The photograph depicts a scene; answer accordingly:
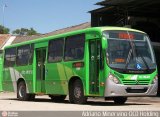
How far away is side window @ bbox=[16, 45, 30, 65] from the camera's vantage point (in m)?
23.4

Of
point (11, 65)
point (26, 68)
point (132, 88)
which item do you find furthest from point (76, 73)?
point (11, 65)

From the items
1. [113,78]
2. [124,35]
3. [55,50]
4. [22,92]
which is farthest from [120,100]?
[22,92]

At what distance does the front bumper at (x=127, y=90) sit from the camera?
16953 mm

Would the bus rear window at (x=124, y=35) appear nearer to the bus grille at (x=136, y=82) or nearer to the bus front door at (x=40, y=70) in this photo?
the bus grille at (x=136, y=82)

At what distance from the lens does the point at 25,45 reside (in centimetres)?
2375

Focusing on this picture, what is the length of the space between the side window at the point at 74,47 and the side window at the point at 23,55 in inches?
163

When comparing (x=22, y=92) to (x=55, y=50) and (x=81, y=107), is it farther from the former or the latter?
(x=81, y=107)

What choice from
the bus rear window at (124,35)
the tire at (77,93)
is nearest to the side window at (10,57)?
the tire at (77,93)

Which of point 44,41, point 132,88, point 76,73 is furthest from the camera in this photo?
point 44,41

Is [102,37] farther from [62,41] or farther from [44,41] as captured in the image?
[44,41]

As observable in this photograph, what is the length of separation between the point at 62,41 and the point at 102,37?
10.5 feet

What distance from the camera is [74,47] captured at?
62.6ft

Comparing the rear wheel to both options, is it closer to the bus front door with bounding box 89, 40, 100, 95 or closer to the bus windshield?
the bus front door with bounding box 89, 40, 100, 95

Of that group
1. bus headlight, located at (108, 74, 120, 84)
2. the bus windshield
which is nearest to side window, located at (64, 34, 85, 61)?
the bus windshield
